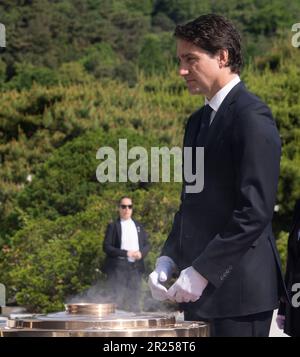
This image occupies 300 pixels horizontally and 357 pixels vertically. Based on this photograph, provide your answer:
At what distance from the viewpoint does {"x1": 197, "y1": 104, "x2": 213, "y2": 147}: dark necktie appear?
359 centimetres

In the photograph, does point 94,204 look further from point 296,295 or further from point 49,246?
point 296,295

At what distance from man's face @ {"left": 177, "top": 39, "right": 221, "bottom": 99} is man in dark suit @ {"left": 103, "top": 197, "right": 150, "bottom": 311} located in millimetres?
9727

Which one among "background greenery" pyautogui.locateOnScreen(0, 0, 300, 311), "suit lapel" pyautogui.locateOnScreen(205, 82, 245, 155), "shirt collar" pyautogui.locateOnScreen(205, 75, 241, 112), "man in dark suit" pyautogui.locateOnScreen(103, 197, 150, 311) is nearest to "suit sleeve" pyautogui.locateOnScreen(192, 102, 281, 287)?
"suit lapel" pyautogui.locateOnScreen(205, 82, 245, 155)

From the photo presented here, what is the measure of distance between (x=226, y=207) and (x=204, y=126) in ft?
1.12

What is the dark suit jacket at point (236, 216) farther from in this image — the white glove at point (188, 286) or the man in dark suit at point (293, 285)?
the man in dark suit at point (293, 285)

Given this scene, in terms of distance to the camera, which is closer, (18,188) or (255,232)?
(255,232)

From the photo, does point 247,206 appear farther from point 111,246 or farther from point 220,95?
point 111,246

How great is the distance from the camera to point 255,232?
10.9ft

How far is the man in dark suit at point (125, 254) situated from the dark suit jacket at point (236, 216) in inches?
383

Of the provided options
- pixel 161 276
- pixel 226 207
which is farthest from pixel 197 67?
pixel 161 276

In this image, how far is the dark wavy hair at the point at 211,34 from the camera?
11.5 ft

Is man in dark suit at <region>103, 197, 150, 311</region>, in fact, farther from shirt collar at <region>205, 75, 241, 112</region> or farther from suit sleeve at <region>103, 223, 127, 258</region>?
shirt collar at <region>205, 75, 241, 112</region>

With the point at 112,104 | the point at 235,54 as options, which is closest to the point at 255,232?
the point at 235,54
